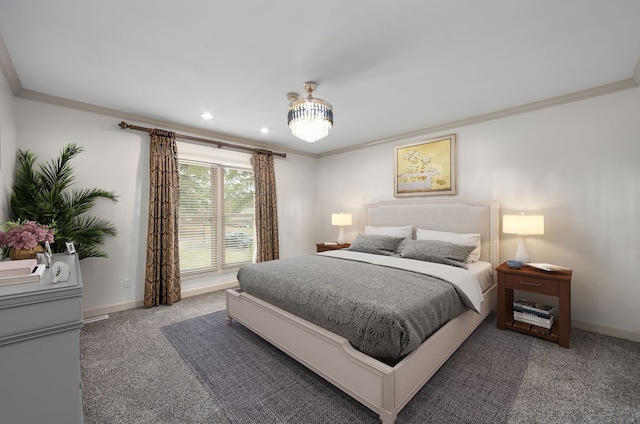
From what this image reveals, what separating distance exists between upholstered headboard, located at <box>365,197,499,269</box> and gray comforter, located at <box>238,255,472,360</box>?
4.41 ft

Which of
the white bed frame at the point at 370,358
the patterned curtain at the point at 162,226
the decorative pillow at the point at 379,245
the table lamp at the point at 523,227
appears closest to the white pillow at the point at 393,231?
the decorative pillow at the point at 379,245

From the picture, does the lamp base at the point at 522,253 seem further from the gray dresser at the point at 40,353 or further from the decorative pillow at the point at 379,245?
the gray dresser at the point at 40,353

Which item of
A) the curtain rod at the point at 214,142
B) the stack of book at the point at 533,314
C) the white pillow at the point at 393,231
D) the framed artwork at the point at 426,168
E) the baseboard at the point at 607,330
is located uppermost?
the curtain rod at the point at 214,142

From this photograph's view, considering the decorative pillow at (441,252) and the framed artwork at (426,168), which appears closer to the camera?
the decorative pillow at (441,252)

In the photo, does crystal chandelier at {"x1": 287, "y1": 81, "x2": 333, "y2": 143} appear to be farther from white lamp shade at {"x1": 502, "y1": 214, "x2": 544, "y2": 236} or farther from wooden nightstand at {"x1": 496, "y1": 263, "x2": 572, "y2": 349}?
wooden nightstand at {"x1": 496, "y1": 263, "x2": 572, "y2": 349}

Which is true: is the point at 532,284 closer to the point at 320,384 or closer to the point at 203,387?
the point at 320,384

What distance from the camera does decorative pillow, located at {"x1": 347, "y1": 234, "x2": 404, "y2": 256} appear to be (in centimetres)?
352

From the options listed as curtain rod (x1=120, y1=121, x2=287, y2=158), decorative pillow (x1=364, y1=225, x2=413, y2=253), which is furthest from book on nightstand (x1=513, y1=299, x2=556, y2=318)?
curtain rod (x1=120, y1=121, x2=287, y2=158)

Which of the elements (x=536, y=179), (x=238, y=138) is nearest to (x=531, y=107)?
(x=536, y=179)

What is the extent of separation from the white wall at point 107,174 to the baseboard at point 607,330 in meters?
→ 5.10

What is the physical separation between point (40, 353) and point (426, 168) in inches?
161

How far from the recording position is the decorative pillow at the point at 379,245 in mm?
3520

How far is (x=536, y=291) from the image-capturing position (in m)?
2.58

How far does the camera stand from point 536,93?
278cm
